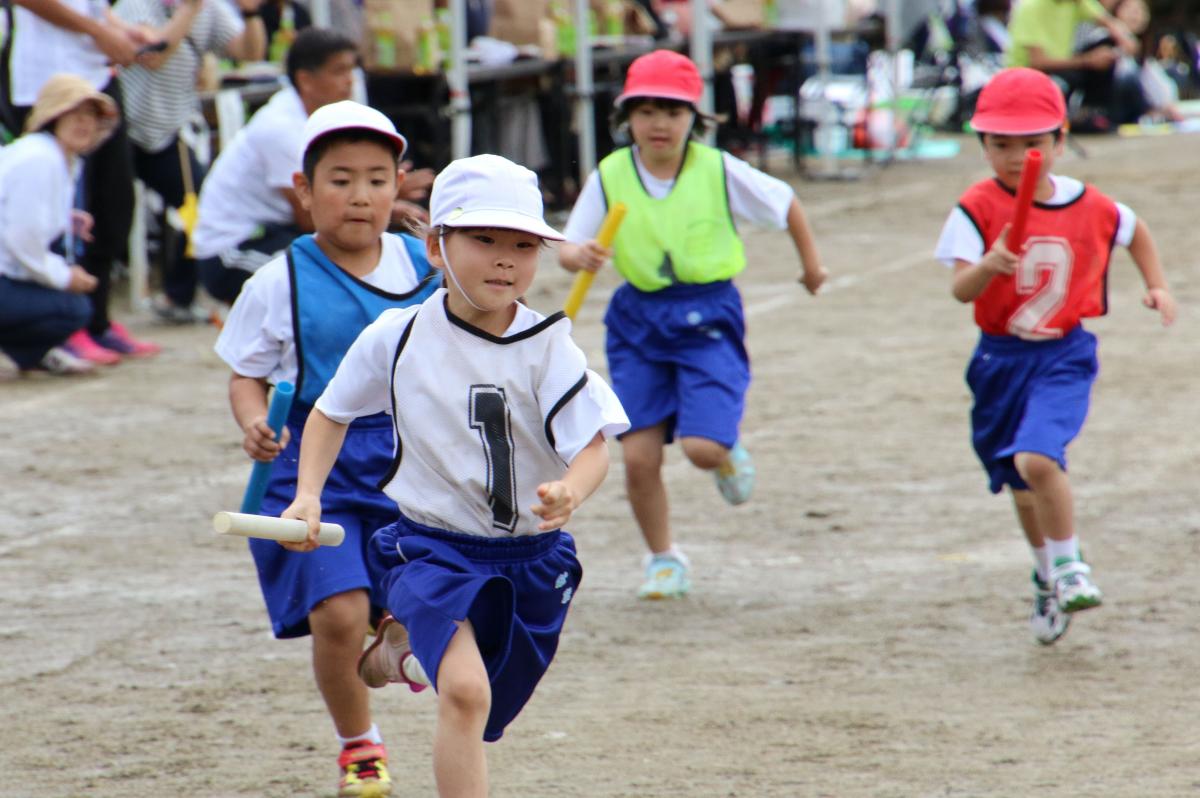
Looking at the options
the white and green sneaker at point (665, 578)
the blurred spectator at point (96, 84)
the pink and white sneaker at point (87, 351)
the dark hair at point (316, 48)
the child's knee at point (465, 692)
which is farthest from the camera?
the pink and white sneaker at point (87, 351)

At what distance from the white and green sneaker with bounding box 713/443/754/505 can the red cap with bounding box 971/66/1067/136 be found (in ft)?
4.52

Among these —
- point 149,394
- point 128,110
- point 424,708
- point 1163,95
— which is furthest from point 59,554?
point 1163,95

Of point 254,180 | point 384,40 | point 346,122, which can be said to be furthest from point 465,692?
point 384,40

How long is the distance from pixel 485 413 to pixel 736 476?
101 inches

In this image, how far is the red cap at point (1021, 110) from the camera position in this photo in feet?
16.3

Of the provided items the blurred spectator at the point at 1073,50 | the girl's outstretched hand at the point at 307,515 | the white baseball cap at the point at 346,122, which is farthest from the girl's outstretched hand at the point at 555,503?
the blurred spectator at the point at 1073,50

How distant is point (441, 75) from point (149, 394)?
4.37m

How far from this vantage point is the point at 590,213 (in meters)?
5.81

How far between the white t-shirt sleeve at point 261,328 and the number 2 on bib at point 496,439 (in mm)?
791

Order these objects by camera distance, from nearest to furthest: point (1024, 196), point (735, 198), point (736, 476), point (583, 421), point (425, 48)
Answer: point (583, 421) → point (1024, 196) → point (735, 198) → point (736, 476) → point (425, 48)

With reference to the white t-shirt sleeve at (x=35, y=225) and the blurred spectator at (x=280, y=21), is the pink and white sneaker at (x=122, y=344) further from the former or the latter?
the blurred spectator at (x=280, y=21)

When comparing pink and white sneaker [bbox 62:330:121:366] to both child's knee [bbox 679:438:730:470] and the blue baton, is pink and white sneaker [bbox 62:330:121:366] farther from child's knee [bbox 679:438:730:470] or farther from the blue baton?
the blue baton

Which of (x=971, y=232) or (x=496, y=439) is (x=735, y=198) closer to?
(x=971, y=232)

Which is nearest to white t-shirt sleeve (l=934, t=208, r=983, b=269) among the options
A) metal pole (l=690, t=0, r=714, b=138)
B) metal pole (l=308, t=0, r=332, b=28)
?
metal pole (l=308, t=0, r=332, b=28)
